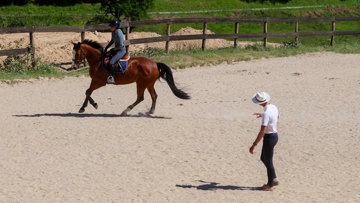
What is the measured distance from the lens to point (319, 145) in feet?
48.5

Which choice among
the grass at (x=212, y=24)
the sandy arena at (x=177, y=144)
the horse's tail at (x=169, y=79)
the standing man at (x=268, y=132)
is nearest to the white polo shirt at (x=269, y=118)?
the standing man at (x=268, y=132)

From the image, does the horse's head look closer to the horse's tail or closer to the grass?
the horse's tail

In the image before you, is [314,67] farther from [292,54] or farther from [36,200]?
[36,200]

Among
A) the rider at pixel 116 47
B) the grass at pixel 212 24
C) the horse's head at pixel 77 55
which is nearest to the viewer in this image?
the rider at pixel 116 47

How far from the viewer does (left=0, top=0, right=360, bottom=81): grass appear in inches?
1033

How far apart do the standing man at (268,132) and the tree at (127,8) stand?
28.9 metres

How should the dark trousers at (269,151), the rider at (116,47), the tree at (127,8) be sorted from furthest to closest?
the tree at (127,8) < the rider at (116,47) < the dark trousers at (269,151)

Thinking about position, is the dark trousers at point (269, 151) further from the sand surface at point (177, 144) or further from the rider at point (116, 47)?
the rider at point (116, 47)

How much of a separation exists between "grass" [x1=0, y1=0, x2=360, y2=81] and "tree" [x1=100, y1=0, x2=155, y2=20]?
12.0 ft

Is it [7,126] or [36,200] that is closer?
[36,200]

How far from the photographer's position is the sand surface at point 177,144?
11.5 m

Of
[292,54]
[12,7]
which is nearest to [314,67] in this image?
[292,54]

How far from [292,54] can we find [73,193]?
65.2 feet

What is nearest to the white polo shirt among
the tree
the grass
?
the grass
